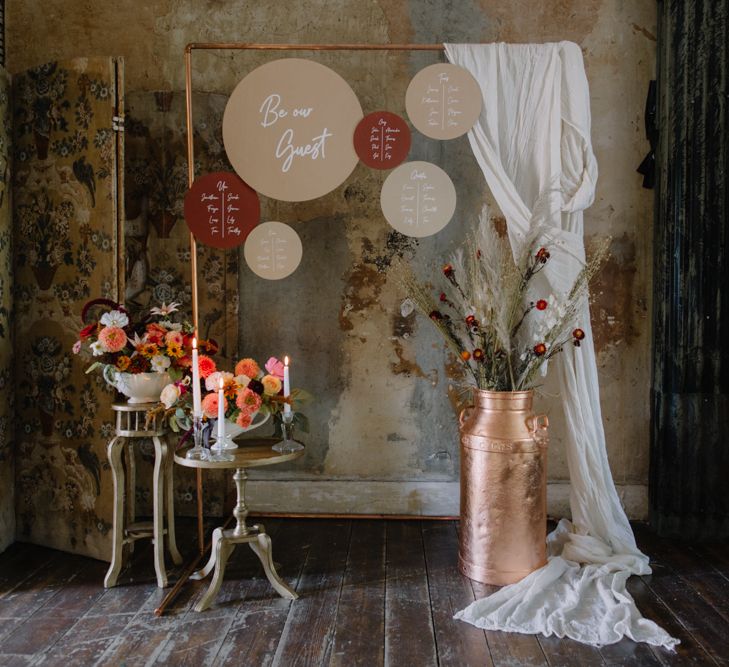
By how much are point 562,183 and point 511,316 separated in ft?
2.40

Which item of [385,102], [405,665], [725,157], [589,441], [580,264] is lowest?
[405,665]

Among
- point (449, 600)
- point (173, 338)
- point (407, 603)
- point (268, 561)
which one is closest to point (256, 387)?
point (173, 338)

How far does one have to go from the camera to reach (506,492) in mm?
2961

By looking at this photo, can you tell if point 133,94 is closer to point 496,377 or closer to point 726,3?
point 496,377

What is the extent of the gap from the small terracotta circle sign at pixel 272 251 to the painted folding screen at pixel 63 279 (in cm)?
70

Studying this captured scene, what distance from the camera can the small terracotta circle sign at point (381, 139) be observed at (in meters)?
3.39

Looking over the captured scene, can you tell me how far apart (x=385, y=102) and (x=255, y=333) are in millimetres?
1555

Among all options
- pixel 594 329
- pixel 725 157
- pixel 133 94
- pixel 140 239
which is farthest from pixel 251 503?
pixel 725 157

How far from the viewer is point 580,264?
322cm

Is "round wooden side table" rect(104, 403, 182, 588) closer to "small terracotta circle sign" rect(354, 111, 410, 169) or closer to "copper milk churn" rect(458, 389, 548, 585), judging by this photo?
"copper milk churn" rect(458, 389, 548, 585)

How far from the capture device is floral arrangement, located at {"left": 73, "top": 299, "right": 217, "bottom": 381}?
291 centimetres

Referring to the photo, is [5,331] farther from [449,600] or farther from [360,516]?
[449,600]

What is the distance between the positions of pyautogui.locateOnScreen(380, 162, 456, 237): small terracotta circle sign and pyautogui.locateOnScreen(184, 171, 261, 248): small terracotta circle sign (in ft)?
2.40

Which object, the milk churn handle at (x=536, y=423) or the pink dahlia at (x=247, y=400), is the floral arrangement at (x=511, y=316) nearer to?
the milk churn handle at (x=536, y=423)
